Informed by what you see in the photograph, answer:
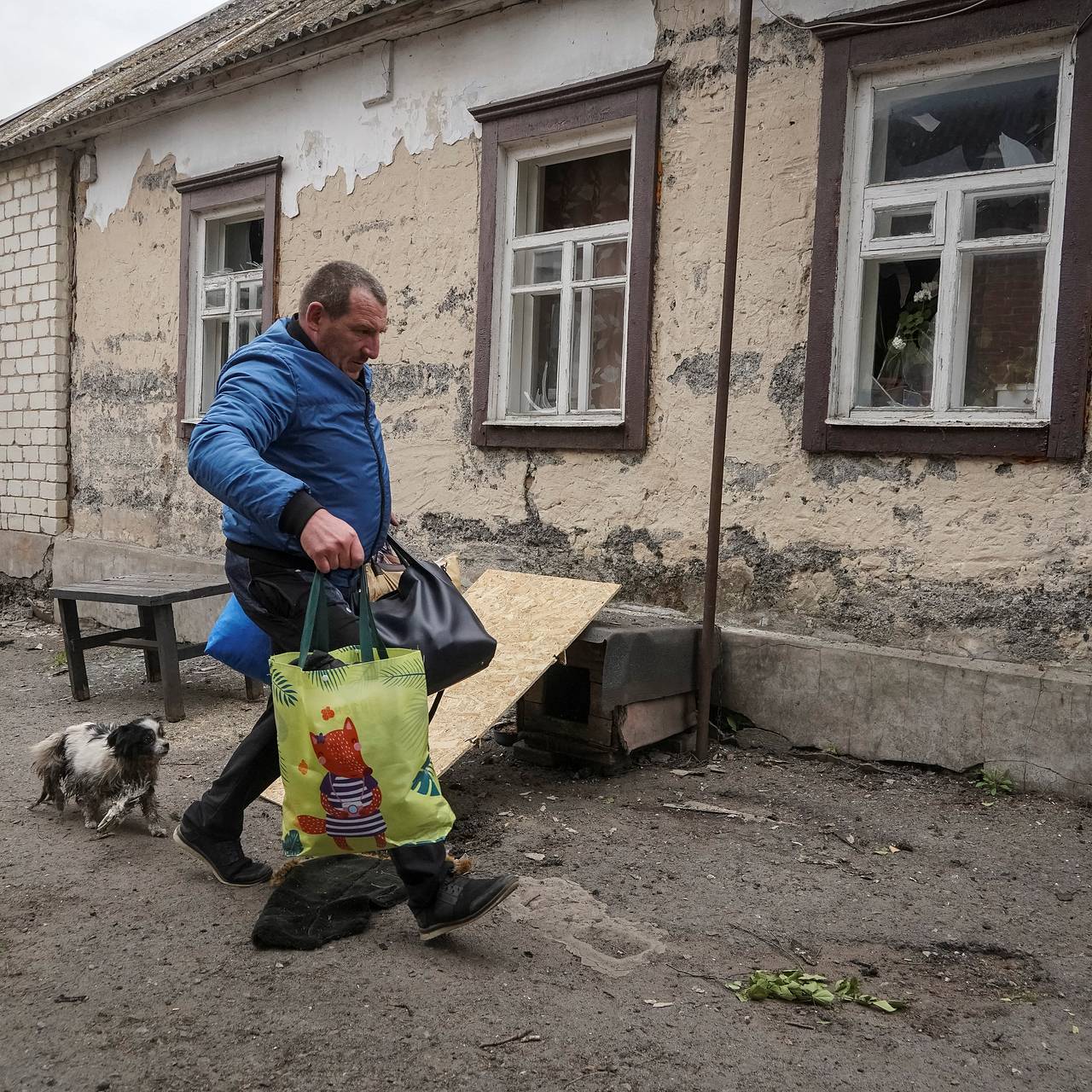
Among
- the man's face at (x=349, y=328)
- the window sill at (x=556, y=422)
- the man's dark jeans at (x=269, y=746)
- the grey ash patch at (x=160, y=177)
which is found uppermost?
the grey ash patch at (x=160, y=177)

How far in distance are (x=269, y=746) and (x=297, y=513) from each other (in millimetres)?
962

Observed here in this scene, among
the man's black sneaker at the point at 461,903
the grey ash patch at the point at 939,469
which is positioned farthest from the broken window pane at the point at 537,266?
the man's black sneaker at the point at 461,903

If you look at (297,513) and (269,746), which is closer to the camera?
(297,513)

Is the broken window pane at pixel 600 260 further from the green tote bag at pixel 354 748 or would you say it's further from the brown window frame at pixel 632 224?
the green tote bag at pixel 354 748

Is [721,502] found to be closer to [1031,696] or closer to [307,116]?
[1031,696]

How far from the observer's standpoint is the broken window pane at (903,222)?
488cm

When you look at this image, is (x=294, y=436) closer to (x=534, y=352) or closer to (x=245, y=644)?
(x=245, y=644)

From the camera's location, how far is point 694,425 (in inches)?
215

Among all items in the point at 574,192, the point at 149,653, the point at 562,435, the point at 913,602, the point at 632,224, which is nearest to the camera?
the point at 913,602

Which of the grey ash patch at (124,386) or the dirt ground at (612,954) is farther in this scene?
the grey ash patch at (124,386)

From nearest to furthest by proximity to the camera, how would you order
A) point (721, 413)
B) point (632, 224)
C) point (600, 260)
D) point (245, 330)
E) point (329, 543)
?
1. point (329, 543)
2. point (721, 413)
3. point (632, 224)
4. point (600, 260)
5. point (245, 330)

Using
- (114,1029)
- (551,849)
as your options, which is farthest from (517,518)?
(114,1029)

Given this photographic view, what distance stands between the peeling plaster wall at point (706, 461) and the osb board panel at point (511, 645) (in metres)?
0.84

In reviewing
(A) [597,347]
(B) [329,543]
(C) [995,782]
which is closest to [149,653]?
(A) [597,347]
